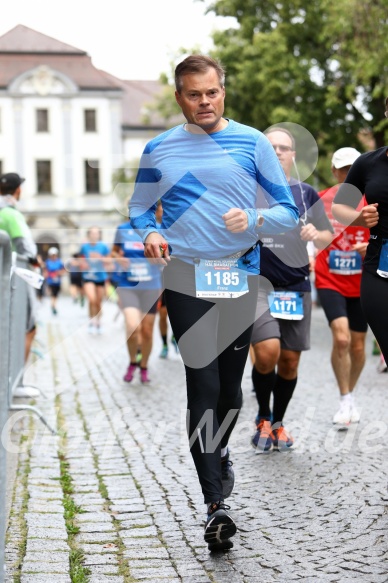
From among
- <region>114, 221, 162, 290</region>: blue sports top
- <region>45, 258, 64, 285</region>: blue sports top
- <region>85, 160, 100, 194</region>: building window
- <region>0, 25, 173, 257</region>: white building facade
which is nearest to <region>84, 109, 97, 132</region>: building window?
<region>0, 25, 173, 257</region>: white building facade

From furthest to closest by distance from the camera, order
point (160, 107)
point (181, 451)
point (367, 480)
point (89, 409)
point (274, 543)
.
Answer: point (160, 107) < point (89, 409) < point (181, 451) < point (367, 480) < point (274, 543)

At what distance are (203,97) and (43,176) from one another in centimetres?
6128

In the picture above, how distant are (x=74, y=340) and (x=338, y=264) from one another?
10.6 meters

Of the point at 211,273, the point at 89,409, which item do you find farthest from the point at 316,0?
the point at 211,273

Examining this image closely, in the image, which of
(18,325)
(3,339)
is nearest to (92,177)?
(18,325)

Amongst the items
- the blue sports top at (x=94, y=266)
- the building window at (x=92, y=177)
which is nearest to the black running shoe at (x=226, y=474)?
the blue sports top at (x=94, y=266)

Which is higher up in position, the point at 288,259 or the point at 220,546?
the point at 288,259

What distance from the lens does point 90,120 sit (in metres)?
65.0

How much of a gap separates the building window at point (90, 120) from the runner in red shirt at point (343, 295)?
192ft

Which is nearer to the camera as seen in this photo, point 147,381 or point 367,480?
point 367,480

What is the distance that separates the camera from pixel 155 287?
36.2 ft

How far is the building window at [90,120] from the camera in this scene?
64875mm

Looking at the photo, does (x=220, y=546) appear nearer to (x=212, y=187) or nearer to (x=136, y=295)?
(x=212, y=187)

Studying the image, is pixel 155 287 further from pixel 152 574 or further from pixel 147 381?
pixel 152 574
